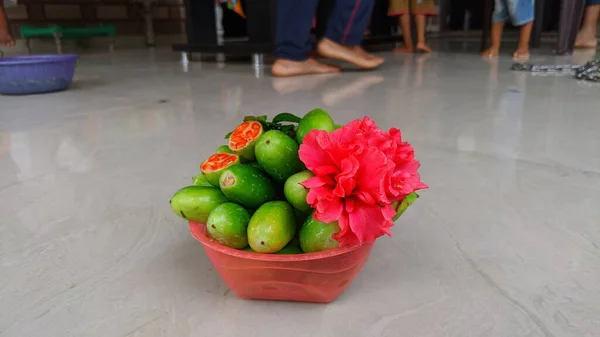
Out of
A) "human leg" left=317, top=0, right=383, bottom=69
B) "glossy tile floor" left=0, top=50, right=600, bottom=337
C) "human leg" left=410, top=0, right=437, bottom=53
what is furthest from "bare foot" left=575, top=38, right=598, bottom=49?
"glossy tile floor" left=0, top=50, right=600, bottom=337

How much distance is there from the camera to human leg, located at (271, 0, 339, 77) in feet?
7.97

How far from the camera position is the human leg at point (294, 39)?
2.43 meters

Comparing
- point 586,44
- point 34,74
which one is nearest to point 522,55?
point 586,44

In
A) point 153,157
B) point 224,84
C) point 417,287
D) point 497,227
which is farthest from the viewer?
point 224,84

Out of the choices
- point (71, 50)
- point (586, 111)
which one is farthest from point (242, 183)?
point (71, 50)

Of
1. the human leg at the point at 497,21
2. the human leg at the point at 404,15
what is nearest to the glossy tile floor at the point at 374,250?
the human leg at the point at 497,21

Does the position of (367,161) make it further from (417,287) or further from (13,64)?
(13,64)

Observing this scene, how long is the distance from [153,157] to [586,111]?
126cm

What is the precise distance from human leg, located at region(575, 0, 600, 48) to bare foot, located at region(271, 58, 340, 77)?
83.1 inches

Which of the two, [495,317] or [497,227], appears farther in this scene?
[497,227]

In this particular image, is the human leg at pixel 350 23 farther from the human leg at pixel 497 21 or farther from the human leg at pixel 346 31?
the human leg at pixel 497 21

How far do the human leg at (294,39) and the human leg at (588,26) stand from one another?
6.88ft

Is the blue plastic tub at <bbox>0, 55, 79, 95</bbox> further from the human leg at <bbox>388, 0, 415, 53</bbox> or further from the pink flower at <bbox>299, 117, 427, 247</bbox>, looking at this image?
the human leg at <bbox>388, 0, 415, 53</bbox>

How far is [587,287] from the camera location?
612 mm
